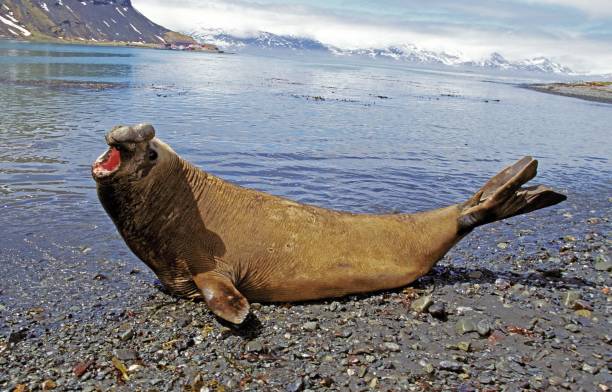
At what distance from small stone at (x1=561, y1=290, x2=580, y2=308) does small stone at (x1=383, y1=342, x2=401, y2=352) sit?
284 cm

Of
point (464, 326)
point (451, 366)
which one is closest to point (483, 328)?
point (464, 326)

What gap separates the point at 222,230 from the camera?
7230 mm

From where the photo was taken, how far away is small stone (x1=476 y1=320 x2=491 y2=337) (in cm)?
650

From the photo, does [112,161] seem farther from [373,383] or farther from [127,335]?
[373,383]

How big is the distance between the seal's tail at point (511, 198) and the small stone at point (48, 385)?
5.88 meters

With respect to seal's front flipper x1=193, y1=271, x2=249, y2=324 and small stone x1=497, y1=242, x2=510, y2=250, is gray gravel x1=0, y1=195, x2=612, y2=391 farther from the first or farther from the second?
small stone x1=497, y1=242, x2=510, y2=250

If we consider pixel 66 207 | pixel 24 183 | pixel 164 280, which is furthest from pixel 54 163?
pixel 164 280

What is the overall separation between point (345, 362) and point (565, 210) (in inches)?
376

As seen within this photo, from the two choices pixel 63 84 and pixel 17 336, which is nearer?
pixel 17 336

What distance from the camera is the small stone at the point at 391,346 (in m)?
6.11

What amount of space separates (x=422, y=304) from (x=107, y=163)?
14.8 feet

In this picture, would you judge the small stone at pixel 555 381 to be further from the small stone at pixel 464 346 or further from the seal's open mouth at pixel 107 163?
the seal's open mouth at pixel 107 163

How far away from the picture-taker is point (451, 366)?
573cm

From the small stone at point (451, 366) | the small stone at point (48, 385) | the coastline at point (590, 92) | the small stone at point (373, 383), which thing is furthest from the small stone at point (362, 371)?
the coastline at point (590, 92)
